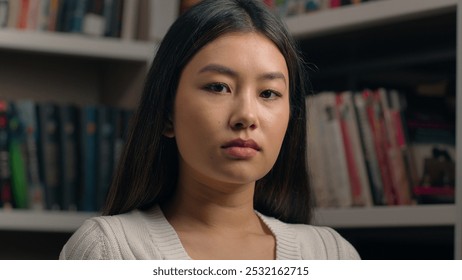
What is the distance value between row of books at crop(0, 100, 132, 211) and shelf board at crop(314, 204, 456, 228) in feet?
1.62

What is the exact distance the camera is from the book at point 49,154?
68.9 inches

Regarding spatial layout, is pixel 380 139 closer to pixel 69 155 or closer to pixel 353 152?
pixel 353 152

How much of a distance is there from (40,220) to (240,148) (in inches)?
35.3

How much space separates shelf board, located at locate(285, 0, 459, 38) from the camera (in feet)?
4.94

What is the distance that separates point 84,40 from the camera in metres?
1.79

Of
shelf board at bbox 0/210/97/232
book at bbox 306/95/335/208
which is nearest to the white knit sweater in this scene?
book at bbox 306/95/335/208

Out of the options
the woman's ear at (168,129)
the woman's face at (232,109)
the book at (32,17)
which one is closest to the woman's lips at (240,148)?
the woman's face at (232,109)

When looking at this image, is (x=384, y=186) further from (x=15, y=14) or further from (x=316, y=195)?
(x=15, y=14)

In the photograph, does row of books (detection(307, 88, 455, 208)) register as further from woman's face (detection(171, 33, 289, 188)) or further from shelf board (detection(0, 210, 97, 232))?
woman's face (detection(171, 33, 289, 188))

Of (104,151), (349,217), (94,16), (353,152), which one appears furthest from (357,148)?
(94,16)

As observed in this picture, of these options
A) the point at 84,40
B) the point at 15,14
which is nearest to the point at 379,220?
the point at 84,40

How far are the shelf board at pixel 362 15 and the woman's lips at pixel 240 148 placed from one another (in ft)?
2.30

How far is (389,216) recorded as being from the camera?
5.04 ft

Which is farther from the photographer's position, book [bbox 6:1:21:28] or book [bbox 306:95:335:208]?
book [bbox 6:1:21:28]
